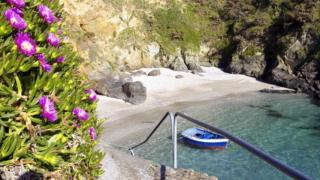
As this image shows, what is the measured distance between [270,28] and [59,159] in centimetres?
4979

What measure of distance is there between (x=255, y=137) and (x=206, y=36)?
28994mm

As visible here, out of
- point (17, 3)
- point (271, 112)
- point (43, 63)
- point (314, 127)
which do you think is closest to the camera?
point (17, 3)

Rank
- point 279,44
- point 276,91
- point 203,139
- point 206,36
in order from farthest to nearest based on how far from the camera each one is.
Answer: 1. point 206,36
2. point 279,44
3. point 276,91
4. point 203,139

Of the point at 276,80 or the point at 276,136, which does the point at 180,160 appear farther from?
the point at 276,80

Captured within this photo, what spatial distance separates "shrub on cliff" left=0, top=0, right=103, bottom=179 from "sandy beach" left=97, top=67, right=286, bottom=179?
739 inches

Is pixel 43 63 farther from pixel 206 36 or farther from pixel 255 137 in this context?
pixel 206 36

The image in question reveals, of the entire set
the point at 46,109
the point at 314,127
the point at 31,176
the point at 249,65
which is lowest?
the point at 314,127

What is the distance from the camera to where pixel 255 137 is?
26594mm

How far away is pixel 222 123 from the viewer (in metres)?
30.2

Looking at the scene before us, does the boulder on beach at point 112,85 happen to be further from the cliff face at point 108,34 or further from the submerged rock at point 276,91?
the submerged rock at point 276,91

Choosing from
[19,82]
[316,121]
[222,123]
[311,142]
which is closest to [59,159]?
[19,82]

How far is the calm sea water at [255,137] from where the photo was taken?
2031 cm

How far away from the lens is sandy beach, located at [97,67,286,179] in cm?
2895

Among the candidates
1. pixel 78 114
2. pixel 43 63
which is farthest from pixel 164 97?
pixel 43 63
